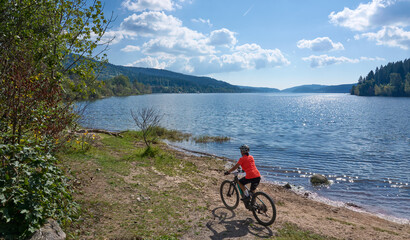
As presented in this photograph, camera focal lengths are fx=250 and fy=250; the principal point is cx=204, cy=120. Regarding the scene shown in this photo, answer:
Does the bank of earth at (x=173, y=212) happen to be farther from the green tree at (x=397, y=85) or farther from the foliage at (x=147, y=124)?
the green tree at (x=397, y=85)

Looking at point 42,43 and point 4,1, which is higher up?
point 4,1

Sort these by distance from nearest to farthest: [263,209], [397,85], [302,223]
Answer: [263,209], [302,223], [397,85]

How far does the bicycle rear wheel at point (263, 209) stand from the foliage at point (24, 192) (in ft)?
21.0

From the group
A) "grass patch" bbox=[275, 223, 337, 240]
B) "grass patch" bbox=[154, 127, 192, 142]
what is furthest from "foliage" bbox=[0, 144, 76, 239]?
"grass patch" bbox=[154, 127, 192, 142]

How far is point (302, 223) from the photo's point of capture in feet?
31.9

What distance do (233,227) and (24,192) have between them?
6.33 metres

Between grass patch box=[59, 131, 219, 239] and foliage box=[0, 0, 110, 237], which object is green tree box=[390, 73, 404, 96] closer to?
grass patch box=[59, 131, 219, 239]

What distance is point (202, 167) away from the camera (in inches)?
761

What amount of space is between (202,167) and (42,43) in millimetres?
14010

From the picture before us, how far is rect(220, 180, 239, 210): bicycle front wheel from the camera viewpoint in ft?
34.3

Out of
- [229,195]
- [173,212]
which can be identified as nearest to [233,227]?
[229,195]

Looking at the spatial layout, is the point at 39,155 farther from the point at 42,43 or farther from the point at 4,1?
the point at 4,1

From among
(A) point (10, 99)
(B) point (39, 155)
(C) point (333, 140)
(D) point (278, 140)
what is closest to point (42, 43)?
(A) point (10, 99)

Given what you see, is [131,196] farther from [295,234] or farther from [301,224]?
[301,224]
